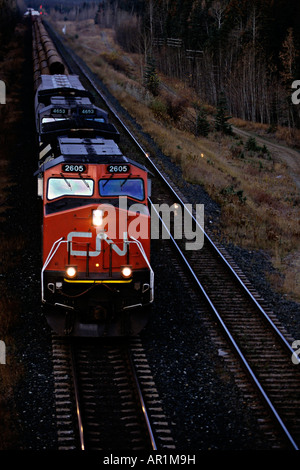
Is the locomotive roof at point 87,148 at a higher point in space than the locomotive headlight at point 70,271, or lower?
higher

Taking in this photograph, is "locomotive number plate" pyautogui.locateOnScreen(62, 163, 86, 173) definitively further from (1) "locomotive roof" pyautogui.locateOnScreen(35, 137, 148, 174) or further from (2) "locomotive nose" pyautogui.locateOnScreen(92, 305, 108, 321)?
(2) "locomotive nose" pyautogui.locateOnScreen(92, 305, 108, 321)

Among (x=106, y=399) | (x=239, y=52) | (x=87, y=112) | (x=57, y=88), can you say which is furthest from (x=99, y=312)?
(x=239, y=52)

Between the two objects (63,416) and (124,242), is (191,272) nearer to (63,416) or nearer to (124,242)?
(124,242)

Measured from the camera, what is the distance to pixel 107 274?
Answer: 10.3m

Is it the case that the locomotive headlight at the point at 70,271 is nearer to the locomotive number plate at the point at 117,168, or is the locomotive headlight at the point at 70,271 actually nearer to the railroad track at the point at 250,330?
the locomotive number plate at the point at 117,168

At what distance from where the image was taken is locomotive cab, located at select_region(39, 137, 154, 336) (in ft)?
33.5

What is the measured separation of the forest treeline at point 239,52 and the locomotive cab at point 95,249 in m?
40.9

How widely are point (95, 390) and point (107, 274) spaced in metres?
2.17

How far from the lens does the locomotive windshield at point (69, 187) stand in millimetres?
10961

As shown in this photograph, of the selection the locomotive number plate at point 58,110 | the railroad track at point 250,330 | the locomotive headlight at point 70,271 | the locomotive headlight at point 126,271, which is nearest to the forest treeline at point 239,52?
the locomotive number plate at point 58,110

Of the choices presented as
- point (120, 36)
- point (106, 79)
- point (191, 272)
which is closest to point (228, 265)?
point (191, 272)

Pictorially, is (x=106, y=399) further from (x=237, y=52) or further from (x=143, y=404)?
(x=237, y=52)

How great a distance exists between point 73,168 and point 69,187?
0.40 meters

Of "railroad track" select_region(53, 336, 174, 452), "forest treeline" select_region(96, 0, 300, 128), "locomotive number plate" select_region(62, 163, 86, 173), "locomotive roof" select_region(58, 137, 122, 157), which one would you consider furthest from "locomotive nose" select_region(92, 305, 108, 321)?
"forest treeline" select_region(96, 0, 300, 128)
